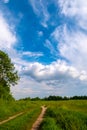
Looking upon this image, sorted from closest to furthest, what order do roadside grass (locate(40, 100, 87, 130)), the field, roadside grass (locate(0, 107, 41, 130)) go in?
roadside grass (locate(40, 100, 87, 130)) < the field < roadside grass (locate(0, 107, 41, 130))

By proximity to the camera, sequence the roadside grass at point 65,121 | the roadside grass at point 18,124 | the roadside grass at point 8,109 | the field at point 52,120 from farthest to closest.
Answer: the roadside grass at point 8,109
the roadside grass at point 18,124
the field at point 52,120
the roadside grass at point 65,121

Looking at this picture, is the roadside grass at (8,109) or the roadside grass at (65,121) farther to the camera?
the roadside grass at (8,109)

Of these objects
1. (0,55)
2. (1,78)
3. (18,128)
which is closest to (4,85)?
(1,78)

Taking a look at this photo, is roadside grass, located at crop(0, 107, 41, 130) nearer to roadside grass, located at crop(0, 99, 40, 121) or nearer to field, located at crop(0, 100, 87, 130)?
field, located at crop(0, 100, 87, 130)

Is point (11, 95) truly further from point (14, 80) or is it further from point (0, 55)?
point (0, 55)

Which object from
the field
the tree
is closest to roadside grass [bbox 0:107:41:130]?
the field

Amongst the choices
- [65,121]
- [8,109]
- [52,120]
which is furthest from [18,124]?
[8,109]

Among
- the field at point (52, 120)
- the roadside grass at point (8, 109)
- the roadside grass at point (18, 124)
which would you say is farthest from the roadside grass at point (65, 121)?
the roadside grass at point (8, 109)

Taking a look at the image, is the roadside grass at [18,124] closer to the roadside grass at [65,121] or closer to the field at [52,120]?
the field at [52,120]

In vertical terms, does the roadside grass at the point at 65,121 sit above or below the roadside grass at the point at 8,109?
below

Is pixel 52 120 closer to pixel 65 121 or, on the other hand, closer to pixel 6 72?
pixel 65 121

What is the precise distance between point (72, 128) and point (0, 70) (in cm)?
4429

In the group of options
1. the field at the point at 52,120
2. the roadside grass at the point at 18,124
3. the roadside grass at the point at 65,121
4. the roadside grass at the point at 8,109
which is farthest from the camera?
the roadside grass at the point at 8,109

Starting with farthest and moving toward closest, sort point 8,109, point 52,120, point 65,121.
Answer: point 8,109 → point 52,120 → point 65,121
